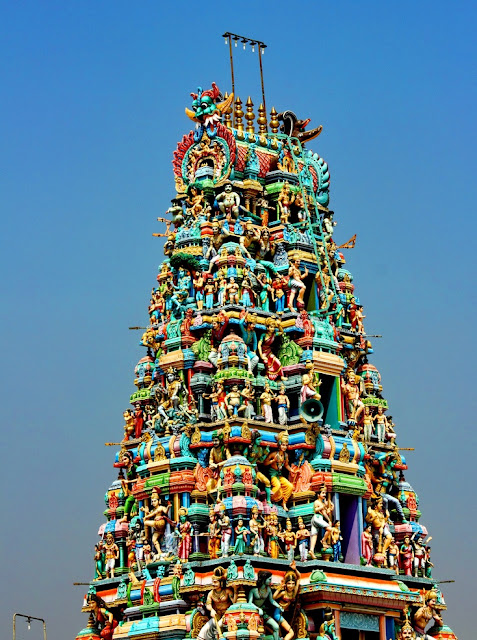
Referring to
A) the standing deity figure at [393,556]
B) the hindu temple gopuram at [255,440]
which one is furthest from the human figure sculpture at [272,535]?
the standing deity figure at [393,556]

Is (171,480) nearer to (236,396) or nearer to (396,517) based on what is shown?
(236,396)

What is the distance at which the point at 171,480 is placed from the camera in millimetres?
54562

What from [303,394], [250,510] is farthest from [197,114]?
[250,510]

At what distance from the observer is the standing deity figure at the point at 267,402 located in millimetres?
56031

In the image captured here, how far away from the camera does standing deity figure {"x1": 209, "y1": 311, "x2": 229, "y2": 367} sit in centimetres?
5650

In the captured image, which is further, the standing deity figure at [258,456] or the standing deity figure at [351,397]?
the standing deity figure at [351,397]

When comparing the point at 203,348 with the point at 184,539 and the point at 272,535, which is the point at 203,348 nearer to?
the point at 184,539

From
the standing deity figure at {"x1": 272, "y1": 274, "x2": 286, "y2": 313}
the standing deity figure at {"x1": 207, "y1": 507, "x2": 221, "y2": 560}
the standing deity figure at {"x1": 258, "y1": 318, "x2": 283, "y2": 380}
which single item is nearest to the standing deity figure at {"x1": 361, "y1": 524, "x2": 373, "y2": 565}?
the standing deity figure at {"x1": 207, "y1": 507, "x2": 221, "y2": 560}

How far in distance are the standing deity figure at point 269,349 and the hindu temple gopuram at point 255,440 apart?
0.16ft

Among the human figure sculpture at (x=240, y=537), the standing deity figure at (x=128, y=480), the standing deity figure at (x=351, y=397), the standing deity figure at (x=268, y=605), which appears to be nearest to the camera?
the standing deity figure at (x=268, y=605)

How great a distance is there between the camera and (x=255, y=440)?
180ft

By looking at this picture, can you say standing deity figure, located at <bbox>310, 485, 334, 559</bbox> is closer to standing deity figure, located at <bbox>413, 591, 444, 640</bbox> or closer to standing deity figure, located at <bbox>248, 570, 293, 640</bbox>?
standing deity figure, located at <bbox>248, 570, 293, 640</bbox>

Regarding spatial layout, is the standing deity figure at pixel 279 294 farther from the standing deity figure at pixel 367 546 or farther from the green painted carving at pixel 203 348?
the standing deity figure at pixel 367 546

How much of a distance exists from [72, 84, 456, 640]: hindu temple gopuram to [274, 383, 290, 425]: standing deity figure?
0.07 metres
